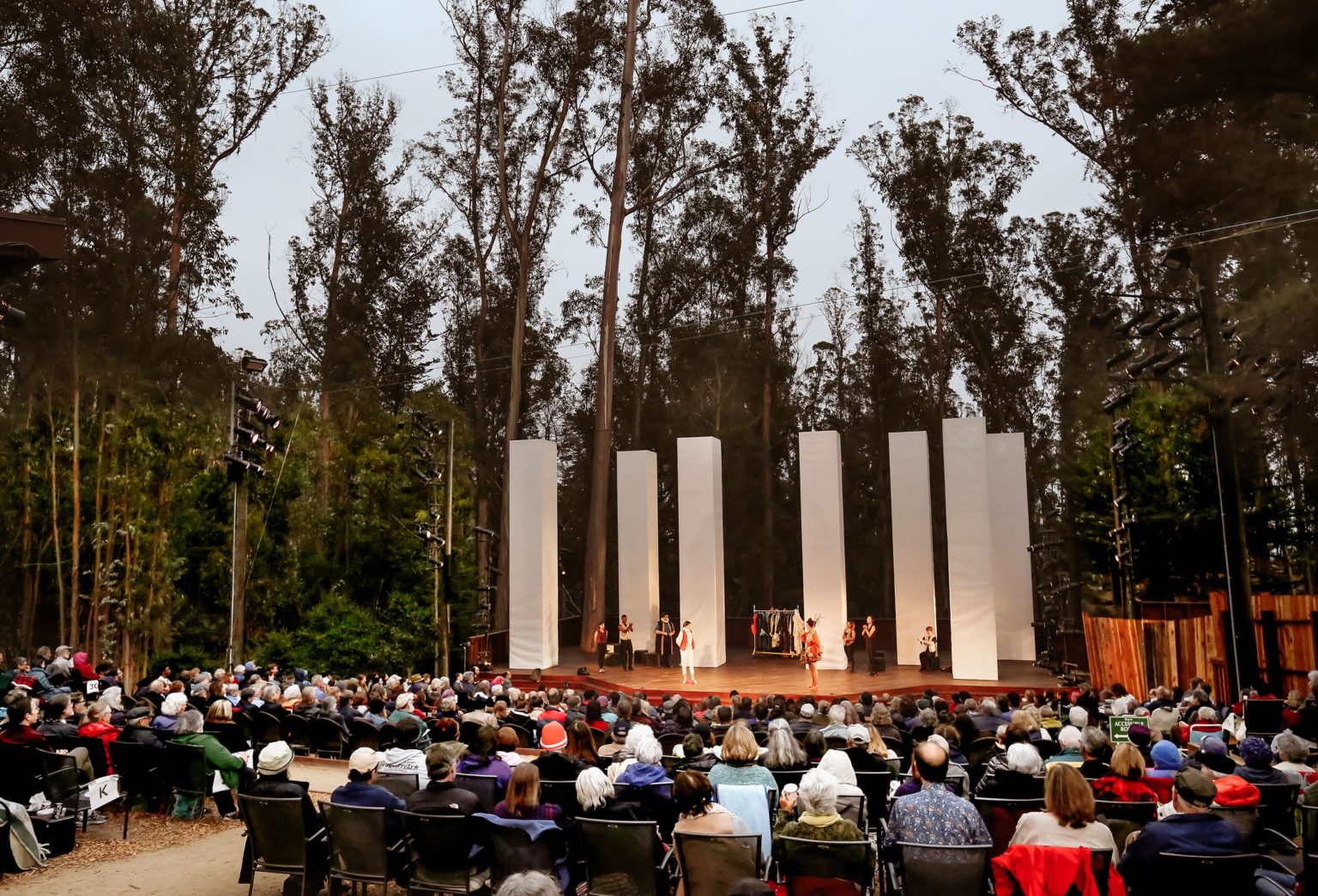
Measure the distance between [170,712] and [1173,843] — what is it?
6563 millimetres

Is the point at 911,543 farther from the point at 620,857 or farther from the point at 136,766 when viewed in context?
the point at 620,857

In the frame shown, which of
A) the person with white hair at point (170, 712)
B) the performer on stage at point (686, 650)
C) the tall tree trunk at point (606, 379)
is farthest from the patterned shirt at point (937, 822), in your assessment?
the tall tree trunk at point (606, 379)

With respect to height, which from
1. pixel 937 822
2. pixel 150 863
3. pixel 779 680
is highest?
pixel 937 822

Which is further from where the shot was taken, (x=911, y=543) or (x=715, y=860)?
(x=911, y=543)

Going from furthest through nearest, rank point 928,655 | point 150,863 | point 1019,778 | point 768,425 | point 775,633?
point 768,425, point 775,633, point 928,655, point 150,863, point 1019,778

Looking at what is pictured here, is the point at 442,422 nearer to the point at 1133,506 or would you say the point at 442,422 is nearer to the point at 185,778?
the point at 1133,506

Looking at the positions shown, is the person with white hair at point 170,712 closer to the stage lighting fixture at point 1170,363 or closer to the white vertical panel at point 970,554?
the stage lighting fixture at point 1170,363

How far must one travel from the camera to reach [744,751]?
475 cm

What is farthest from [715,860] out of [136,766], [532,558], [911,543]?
[532,558]

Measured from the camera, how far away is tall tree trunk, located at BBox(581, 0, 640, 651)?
74.1ft

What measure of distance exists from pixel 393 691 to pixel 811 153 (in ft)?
70.7

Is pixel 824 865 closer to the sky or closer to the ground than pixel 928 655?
closer to the sky

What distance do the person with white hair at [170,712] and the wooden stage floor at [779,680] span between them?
341 inches

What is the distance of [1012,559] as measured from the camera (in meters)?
18.6
